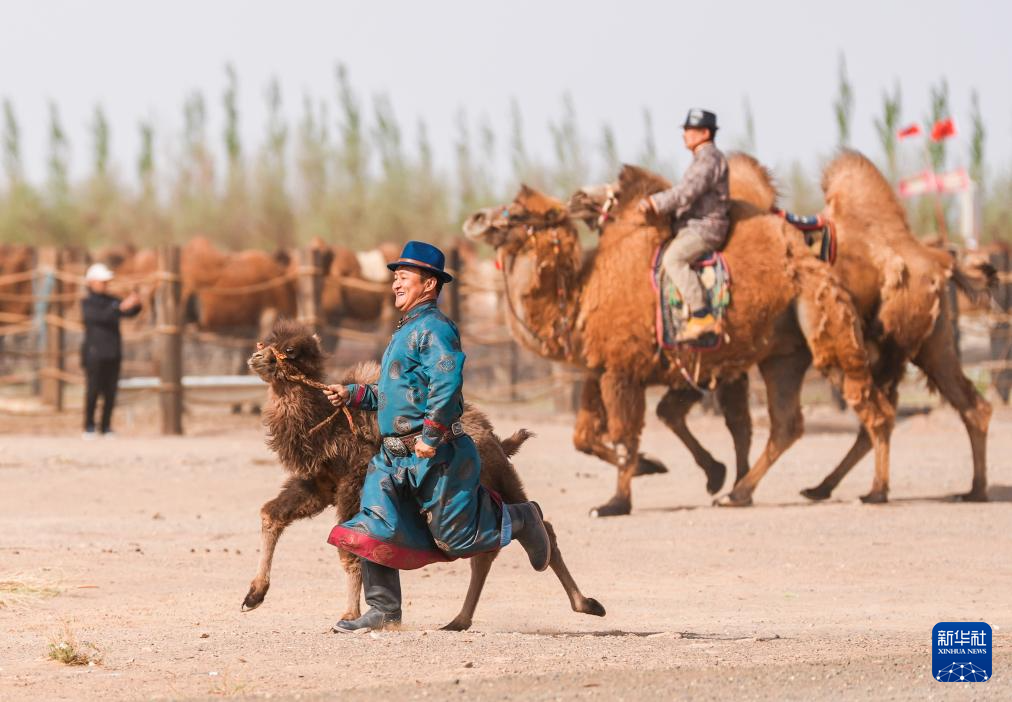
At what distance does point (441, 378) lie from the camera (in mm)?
6328

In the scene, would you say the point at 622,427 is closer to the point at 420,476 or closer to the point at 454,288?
the point at 420,476

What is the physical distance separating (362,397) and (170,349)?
1213 centimetres

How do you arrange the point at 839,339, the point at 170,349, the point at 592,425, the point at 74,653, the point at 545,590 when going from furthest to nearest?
the point at 170,349, the point at 592,425, the point at 839,339, the point at 545,590, the point at 74,653

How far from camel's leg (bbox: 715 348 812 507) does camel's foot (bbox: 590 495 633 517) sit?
0.75 metres

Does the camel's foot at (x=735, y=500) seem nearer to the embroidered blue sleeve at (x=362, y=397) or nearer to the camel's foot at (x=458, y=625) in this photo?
the camel's foot at (x=458, y=625)

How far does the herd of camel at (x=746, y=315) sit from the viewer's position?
1160 cm

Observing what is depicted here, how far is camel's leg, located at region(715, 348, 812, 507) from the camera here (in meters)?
11.8

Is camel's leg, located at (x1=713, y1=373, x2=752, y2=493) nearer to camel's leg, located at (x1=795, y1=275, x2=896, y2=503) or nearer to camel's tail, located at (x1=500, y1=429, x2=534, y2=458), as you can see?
camel's leg, located at (x1=795, y1=275, x2=896, y2=503)

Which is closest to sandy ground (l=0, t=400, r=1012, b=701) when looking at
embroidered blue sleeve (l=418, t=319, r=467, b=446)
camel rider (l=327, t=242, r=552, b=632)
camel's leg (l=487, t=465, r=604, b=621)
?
camel's leg (l=487, t=465, r=604, b=621)

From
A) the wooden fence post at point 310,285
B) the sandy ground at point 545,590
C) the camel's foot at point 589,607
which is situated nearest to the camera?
the sandy ground at point 545,590

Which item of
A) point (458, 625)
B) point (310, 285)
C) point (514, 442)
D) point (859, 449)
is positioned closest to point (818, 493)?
point (859, 449)

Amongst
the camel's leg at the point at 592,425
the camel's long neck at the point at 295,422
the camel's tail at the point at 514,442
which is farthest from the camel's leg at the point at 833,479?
the camel's long neck at the point at 295,422

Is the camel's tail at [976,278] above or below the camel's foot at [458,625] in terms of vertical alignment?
above

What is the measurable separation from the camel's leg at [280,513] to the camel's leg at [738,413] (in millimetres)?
5892
